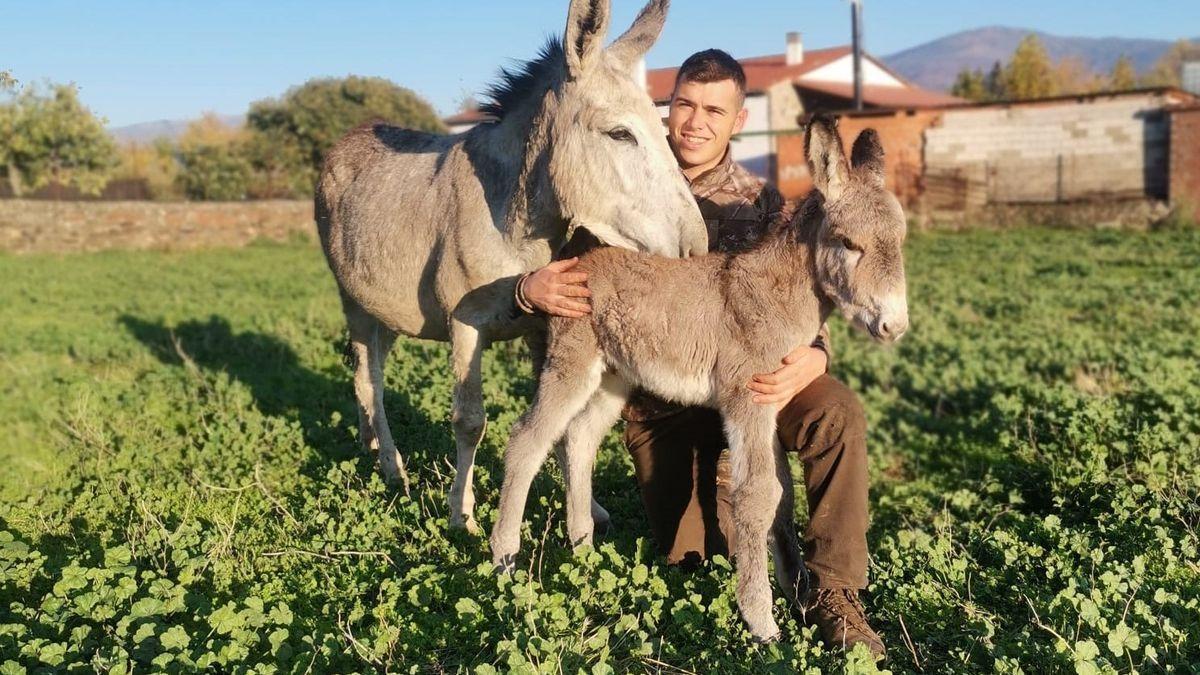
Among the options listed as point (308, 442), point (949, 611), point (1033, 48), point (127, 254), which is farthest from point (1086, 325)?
point (1033, 48)

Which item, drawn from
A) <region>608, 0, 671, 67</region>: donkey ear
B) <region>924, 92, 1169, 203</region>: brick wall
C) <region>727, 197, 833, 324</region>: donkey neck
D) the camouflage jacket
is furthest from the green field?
<region>924, 92, 1169, 203</region>: brick wall

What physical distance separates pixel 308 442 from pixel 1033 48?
69114mm

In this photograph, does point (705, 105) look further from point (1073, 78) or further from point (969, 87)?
point (1073, 78)

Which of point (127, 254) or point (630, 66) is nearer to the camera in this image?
point (630, 66)

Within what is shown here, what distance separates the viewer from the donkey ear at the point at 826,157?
11.5ft

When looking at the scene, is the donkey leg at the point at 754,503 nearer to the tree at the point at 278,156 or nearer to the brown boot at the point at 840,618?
the brown boot at the point at 840,618

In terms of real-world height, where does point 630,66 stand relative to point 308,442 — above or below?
above

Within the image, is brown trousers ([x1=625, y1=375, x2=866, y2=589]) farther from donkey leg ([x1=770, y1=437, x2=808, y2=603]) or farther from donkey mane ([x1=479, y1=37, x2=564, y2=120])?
donkey mane ([x1=479, y1=37, x2=564, y2=120])

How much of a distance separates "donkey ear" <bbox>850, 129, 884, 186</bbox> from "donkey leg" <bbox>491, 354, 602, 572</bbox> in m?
1.31

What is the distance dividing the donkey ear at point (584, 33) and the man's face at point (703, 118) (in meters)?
0.76

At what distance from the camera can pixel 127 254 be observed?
2116 centimetres

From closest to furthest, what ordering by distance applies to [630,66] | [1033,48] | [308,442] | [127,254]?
[630,66], [308,442], [127,254], [1033,48]

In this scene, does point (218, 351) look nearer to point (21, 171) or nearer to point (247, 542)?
point (247, 542)

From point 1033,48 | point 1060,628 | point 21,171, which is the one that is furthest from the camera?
point 1033,48
